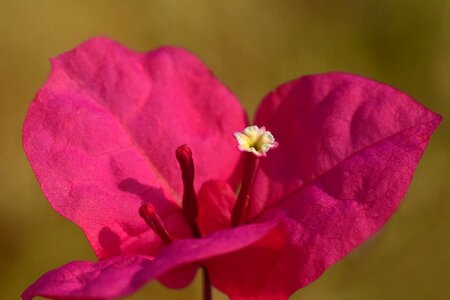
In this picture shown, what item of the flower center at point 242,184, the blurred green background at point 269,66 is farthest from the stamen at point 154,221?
the blurred green background at point 269,66

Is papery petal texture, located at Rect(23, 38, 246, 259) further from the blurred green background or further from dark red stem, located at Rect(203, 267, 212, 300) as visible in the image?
the blurred green background

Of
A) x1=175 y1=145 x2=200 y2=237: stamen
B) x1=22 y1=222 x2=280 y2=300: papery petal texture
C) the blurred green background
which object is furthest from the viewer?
the blurred green background

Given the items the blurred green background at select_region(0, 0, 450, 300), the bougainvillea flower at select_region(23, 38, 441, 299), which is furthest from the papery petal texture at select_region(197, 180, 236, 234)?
the blurred green background at select_region(0, 0, 450, 300)

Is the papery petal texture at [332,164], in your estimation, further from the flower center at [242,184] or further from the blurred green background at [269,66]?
the blurred green background at [269,66]

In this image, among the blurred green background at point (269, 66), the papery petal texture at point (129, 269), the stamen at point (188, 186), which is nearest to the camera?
the papery petal texture at point (129, 269)

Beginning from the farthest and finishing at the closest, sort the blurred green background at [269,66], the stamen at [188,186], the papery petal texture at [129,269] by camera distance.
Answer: the blurred green background at [269,66] → the stamen at [188,186] → the papery petal texture at [129,269]

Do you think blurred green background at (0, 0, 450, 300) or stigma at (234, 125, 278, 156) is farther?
blurred green background at (0, 0, 450, 300)

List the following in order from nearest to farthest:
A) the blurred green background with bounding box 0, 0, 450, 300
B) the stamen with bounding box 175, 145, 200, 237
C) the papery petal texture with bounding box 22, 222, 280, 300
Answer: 1. the papery petal texture with bounding box 22, 222, 280, 300
2. the stamen with bounding box 175, 145, 200, 237
3. the blurred green background with bounding box 0, 0, 450, 300
